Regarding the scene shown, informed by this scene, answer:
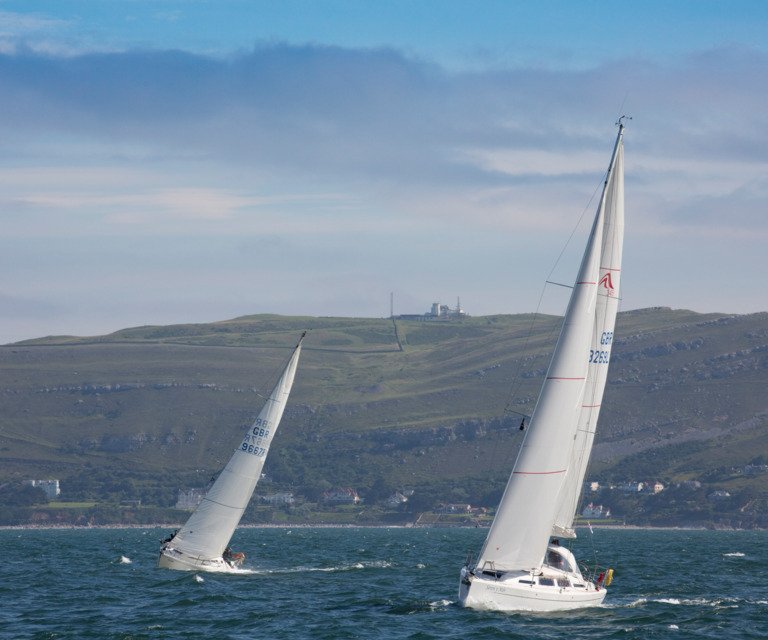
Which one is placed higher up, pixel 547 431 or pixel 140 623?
pixel 547 431

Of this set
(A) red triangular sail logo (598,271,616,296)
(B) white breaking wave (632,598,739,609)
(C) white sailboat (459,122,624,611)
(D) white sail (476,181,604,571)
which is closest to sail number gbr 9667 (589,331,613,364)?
(A) red triangular sail logo (598,271,616,296)

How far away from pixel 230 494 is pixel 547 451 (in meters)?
29.0

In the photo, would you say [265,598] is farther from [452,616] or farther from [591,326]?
[591,326]

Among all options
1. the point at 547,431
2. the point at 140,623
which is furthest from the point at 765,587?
the point at 140,623

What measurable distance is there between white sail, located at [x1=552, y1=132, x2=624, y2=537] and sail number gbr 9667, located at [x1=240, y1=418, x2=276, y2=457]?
25.4 m

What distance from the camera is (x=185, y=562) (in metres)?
82.1

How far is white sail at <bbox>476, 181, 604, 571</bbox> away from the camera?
5803 cm

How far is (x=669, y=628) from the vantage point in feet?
190

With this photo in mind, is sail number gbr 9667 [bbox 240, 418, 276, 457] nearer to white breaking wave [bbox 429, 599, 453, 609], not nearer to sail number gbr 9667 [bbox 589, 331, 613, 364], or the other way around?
white breaking wave [bbox 429, 599, 453, 609]

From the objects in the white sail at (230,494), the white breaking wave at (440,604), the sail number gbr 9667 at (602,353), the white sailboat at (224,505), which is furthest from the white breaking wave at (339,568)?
the sail number gbr 9667 at (602,353)

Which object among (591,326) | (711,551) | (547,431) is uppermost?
(591,326)

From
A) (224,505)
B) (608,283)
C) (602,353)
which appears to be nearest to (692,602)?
(602,353)

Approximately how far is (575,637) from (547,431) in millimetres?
9355

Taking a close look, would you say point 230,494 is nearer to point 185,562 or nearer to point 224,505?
point 224,505
